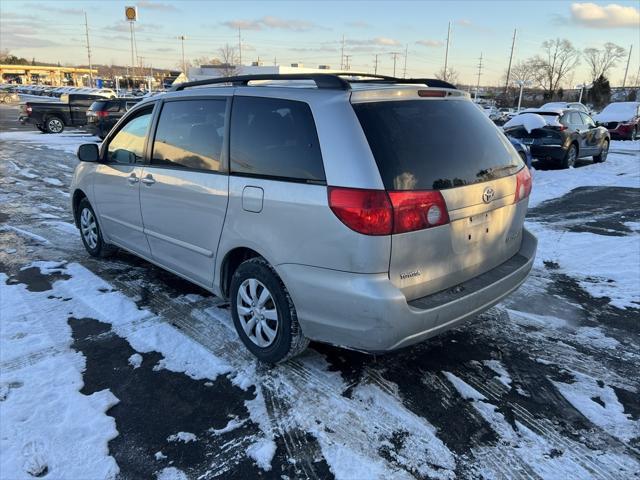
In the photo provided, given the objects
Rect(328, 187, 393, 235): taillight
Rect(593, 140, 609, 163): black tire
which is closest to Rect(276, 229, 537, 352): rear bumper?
Rect(328, 187, 393, 235): taillight

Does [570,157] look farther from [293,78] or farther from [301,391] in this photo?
[301,391]

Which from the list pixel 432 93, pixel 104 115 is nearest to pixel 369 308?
pixel 432 93

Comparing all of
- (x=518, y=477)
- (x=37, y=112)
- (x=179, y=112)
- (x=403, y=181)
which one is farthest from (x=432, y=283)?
(x=37, y=112)

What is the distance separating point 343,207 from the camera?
2633 mm

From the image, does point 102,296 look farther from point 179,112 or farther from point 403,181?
point 403,181

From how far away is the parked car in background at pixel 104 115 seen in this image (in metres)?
18.3

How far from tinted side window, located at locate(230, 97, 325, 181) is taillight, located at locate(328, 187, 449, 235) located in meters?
0.23

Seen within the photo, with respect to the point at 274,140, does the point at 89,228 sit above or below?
below

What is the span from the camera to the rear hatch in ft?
8.84

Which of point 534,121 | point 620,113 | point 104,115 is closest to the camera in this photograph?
point 534,121

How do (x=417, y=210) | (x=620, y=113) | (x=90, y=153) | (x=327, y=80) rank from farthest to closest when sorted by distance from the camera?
(x=620, y=113) → (x=90, y=153) → (x=327, y=80) → (x=417, y=210)

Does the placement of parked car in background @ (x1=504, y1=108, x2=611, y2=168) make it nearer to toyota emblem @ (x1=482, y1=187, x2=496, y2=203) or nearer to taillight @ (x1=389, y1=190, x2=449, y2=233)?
toyota emblem @ (x1=482, y1=187, x2=496, y2=203)

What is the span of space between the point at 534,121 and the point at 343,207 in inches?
475

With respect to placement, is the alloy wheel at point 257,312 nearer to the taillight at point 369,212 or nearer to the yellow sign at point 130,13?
the taillight at point 369,212
